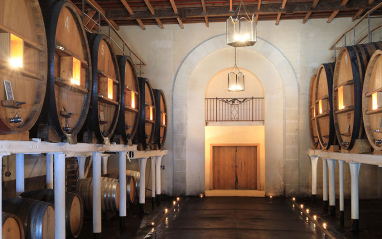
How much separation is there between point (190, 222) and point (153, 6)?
20.4ft

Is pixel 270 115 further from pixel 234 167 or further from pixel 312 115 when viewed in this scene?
pixel 234 167

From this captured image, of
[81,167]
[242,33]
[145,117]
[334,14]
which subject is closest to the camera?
[242,33]

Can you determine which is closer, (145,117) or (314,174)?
(145,117)

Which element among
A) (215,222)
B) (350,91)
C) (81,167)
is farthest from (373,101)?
(81,167)

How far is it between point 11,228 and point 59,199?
0.79 meters

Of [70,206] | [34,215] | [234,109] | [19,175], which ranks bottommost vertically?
[70,206]

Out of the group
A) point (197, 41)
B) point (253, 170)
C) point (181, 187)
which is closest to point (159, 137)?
point (181, 187)

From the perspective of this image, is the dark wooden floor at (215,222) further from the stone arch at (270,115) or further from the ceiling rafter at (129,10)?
the ceiling rafter at (129,10)

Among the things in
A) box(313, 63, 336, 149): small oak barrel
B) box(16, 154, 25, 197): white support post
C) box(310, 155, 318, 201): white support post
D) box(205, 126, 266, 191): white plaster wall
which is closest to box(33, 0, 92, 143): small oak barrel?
box(16, 154, 25, 197): white support post

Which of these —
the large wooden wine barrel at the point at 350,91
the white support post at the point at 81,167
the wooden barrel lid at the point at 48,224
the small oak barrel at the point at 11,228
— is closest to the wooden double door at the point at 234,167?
the white support post at the point at 81,167

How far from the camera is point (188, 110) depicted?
1297 centimetres

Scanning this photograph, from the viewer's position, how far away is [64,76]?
4590 millimetres

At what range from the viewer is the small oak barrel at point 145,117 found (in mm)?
8609

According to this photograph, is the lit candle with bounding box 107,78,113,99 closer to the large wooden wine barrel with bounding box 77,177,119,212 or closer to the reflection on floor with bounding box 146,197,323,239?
the large wooden wine barrel with bounding box 77,177,119,212
